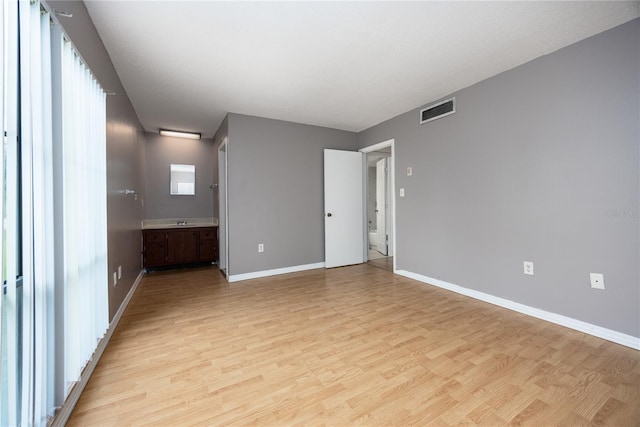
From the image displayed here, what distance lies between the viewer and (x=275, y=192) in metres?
3.80

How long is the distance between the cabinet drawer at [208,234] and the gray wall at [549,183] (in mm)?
3505

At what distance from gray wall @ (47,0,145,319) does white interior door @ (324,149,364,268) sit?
2643 millimetres

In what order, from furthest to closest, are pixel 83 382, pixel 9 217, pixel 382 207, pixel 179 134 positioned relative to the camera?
pixel 382 207 < pixel 179 134 < pixel 83 382 < pixel 9 217

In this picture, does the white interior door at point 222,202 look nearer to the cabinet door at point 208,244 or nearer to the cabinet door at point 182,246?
the cabinet door at point 208,244

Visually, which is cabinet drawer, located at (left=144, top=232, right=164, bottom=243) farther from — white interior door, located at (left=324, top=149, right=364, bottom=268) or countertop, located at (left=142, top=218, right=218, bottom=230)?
white interior door, located at (left=324, top=149, right=364, bottom=268)

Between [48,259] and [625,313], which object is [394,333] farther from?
[48,259]

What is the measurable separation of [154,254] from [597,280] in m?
5.28

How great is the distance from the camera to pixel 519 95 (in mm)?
2398

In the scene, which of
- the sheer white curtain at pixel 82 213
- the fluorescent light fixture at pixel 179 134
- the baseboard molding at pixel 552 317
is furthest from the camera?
the fluorescent light fixture at pixel 179 134

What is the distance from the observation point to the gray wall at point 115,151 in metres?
1.58

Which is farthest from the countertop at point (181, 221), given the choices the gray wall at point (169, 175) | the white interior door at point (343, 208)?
the white interior door at point (343, 208)

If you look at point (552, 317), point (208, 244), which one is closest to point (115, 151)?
point (208, 244)

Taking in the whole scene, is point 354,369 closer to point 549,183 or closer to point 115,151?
point 549,183

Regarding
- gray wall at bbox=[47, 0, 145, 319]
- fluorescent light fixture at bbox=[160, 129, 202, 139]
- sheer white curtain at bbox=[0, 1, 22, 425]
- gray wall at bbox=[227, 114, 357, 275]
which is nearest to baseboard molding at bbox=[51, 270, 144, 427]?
gray wall at bbox=[47, 0, 145, 319]
